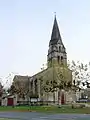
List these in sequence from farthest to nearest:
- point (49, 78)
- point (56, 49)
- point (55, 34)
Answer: point (55, 34) < point (56, 49) < point (49, 78)

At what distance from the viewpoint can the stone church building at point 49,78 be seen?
251ft

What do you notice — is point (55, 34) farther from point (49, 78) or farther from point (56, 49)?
point (49, 78)

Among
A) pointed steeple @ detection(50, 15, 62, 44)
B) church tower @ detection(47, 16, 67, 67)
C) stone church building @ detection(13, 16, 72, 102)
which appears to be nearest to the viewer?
stone church building @ detection(13, 16, 72, 102)

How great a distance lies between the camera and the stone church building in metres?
76.5

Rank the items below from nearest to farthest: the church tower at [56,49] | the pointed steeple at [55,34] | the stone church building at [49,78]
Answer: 1. the stone church building at [49,78]
2. the church tower at [56,49]
3. the pointed steeple at [55,34]

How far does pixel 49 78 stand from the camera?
81.8 meters

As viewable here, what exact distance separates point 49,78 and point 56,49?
486 inches

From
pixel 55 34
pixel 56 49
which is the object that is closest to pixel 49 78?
pixel 56 49

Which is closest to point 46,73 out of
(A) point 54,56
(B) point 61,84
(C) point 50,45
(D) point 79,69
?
(A) point 54,56

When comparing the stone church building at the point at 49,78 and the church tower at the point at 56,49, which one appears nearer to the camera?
the stone church building at the point at 49,78

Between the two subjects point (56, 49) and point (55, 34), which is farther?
point (55, 34)

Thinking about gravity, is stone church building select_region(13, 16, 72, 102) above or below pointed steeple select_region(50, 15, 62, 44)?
below

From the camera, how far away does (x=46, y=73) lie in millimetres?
81688

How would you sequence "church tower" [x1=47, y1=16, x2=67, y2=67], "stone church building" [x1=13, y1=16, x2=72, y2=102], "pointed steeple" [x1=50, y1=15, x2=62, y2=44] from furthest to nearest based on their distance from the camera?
1. "pointed steeple" [x1=50, y1=15, x2=62, y2=44]
2. "church tower" [x1=47, y1=16, x2=67, y2=67]
3. "stone church building" [x1=13, y1=16, x2=72, y2=102]
